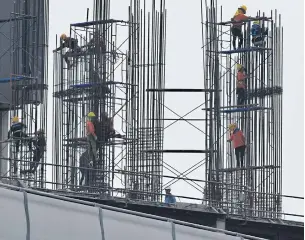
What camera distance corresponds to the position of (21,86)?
58.1 metres

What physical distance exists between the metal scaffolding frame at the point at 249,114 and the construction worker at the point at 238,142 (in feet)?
0.83

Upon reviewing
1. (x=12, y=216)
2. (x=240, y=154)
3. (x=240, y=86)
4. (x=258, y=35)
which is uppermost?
(x=258, y=35)

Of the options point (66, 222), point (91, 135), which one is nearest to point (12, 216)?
point (66, 222)

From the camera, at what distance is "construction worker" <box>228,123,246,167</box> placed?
52.6 meters

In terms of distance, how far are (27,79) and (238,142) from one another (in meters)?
8.59

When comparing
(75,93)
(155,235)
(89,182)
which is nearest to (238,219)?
(89,182)

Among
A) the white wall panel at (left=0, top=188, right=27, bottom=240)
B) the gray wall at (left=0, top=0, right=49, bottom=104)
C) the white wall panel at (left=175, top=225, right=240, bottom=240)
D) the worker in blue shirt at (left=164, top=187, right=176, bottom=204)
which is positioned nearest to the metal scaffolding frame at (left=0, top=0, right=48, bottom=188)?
the gray wall at (left=0, top=0, right=49, bottom=104)

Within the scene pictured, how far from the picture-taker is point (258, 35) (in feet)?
178

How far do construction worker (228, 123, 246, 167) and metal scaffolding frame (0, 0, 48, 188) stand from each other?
258 inches

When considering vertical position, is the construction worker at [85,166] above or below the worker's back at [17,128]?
below

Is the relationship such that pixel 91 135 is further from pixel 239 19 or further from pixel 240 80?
pixel 239 19

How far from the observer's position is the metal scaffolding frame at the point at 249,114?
5253cm

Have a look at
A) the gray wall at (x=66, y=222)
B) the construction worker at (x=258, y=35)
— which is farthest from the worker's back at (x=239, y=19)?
the gray wall at (x=66, y=222)

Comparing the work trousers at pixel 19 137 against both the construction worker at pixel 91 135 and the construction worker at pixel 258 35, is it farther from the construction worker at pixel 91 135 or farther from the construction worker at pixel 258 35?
the construction worker at pixel 258 35
